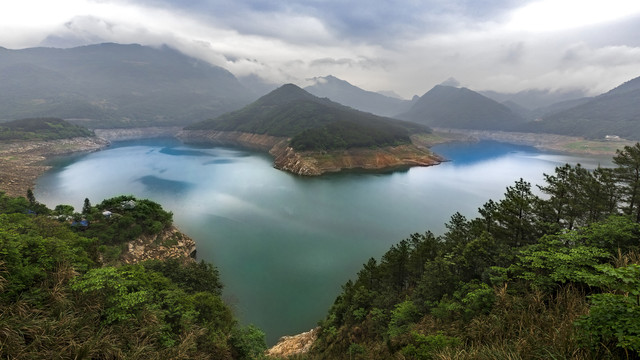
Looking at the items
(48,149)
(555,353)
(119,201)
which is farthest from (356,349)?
(48,149)

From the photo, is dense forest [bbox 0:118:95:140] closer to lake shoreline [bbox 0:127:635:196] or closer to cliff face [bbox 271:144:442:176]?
lake shoreline [bbox 0:127:635:196]

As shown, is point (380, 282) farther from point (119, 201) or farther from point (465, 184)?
point (465, 184)

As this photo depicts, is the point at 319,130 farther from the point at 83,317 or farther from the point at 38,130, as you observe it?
the point at 38,130

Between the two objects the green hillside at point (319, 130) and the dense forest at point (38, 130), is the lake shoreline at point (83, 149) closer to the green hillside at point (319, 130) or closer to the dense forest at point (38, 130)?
the dense forest at point (38, 130)

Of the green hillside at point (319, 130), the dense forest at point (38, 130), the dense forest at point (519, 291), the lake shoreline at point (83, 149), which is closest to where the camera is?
the dense forest at point (519, 291)

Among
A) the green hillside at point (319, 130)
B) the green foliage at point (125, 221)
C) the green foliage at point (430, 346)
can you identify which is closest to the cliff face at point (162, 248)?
the green foliage at point (125, 221)
